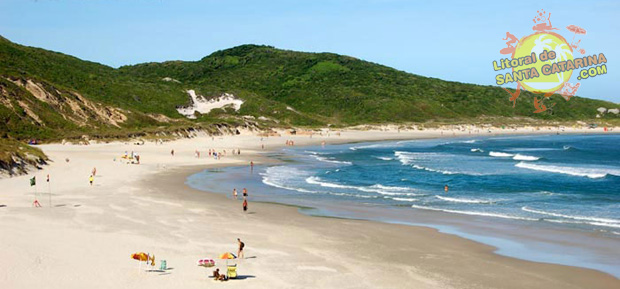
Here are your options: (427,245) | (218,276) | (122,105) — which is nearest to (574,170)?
(427,245)

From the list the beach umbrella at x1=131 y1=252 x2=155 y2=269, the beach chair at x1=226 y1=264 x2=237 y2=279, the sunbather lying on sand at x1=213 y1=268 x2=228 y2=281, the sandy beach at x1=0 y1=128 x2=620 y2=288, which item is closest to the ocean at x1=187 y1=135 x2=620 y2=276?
the sandy beach at x1=0 y1=128 x2=620 y2=288

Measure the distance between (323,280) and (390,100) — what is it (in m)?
171

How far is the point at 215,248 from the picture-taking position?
2322cm

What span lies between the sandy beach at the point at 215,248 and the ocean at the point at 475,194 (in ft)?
7.65

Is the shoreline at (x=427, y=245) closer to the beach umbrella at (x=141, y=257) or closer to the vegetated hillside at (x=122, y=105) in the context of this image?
the beach umbrella at (x=141, y=257)

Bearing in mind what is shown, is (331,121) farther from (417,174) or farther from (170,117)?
(417,174)

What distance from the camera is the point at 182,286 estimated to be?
1772 cm

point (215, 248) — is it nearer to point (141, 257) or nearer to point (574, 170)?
point (141, 257)

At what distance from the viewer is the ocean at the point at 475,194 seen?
26188mm

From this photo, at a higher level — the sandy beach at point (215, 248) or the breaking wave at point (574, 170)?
the breaking wave at point (574, 170)

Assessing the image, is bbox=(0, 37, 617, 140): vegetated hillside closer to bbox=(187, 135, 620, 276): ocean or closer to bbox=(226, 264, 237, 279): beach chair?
bbox=(187, 135, 620, 276): ocean

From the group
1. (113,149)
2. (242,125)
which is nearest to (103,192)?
(113,149)

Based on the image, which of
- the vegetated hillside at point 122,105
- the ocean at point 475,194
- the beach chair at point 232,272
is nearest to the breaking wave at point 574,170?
the ocean at point 475,194

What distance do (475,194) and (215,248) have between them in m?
23.1
